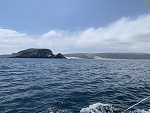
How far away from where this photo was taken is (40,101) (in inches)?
587

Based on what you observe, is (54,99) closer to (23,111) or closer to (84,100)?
(84,100)

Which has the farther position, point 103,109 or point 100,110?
point 103,109

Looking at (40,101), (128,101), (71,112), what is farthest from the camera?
(128,101)

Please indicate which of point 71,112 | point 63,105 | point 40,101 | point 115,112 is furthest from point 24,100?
point 115,112

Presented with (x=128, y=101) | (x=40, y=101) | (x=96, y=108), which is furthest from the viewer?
(x=128, y=101)

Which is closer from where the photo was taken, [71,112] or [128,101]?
[71,112]

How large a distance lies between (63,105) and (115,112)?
159 inches

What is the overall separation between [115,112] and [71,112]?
10.0 feet

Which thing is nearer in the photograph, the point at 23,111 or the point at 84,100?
the point at 23,111

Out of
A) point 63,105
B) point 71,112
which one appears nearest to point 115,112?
point 71,112

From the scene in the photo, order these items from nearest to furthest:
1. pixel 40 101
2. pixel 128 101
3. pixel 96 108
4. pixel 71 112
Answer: pixel 71 112, pixel 96 108, pixel 40 101, pixel 128 101

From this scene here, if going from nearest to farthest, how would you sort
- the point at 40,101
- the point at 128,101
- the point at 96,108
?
the point at 96,108 → the point at 40,101 → the point at 128,101

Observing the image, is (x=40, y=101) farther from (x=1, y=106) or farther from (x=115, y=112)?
(x=115, y=112)

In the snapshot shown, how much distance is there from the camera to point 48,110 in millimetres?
12688
